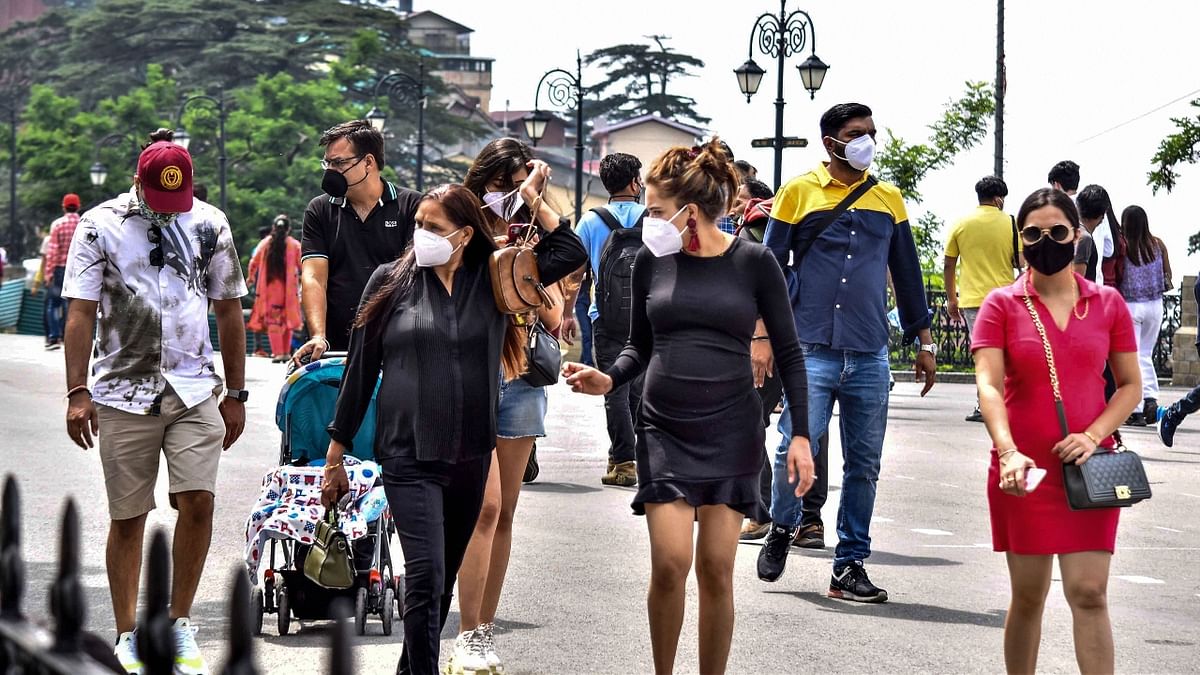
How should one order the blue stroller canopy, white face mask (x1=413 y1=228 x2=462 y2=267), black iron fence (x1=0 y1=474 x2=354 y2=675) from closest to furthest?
black iron fence (x1=0 y1=474 x2=354 y2=675), white face mask (x1=413 y1=228 x2=462 y2=267), the blue stroller canopy

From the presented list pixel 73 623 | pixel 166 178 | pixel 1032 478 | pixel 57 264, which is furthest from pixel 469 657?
pixel 57 264

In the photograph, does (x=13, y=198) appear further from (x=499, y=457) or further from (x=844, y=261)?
(x=499, y=457)

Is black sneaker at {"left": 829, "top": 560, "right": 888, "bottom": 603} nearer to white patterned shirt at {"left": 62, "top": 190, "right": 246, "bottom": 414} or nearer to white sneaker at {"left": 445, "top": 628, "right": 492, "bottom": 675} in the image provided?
white sneaker at {"left": 445, "top": 628, "right": 492, "bottom": 675}

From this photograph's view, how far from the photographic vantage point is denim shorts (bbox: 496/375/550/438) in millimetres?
7098

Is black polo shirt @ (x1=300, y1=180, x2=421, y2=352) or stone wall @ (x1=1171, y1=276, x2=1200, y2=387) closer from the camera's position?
black polo shirt @ (x1=300, y1=180, x2=421, y2=352)

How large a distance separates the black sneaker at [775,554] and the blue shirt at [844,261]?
2.82 ft

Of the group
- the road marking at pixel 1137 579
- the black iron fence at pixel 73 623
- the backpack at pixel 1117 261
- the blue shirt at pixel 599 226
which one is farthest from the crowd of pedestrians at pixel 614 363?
the backpack at pixel 1117 261

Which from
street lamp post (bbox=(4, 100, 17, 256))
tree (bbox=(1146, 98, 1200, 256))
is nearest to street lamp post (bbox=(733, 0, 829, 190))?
tree (bbox=(1146, 98, 1200, 256))

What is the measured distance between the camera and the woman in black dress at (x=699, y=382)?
231 inches

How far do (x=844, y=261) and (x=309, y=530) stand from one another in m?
2.64

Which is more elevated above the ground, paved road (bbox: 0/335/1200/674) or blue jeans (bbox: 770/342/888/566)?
blue jeans (bbox: 770/342/888/566)

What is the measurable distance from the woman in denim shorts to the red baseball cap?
100cm

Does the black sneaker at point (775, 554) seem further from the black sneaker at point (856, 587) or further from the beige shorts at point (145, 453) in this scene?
the beige shorts at point (145, 453)

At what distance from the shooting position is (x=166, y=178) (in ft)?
21.6
